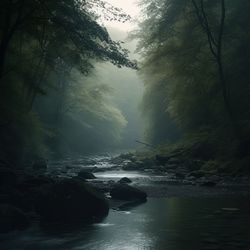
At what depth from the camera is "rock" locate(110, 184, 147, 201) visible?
1280 centimetres

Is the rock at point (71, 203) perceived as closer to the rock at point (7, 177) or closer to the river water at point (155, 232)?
the river water at point (155, 232)

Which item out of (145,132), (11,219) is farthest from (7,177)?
(145,132)

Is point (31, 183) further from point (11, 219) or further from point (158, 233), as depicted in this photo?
point (158, 233)

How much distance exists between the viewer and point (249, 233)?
8.37 meters

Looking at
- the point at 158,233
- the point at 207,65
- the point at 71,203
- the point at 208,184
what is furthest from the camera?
the point at 207,65

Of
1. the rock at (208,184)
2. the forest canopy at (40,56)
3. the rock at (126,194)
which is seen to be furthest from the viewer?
the forest canopy at (40,56)

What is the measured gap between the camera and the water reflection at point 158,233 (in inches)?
305

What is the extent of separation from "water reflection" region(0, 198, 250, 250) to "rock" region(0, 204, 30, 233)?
0.45 metres

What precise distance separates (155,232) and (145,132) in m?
32.0

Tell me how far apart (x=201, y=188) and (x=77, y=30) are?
289 inches

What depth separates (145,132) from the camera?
1604 inches

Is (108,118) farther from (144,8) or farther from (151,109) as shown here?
(144,8)

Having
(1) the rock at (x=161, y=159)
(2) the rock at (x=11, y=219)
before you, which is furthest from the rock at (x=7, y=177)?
(1) the rock at (x=161, y=159)

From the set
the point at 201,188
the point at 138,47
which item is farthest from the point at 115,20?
the point at 138,47
